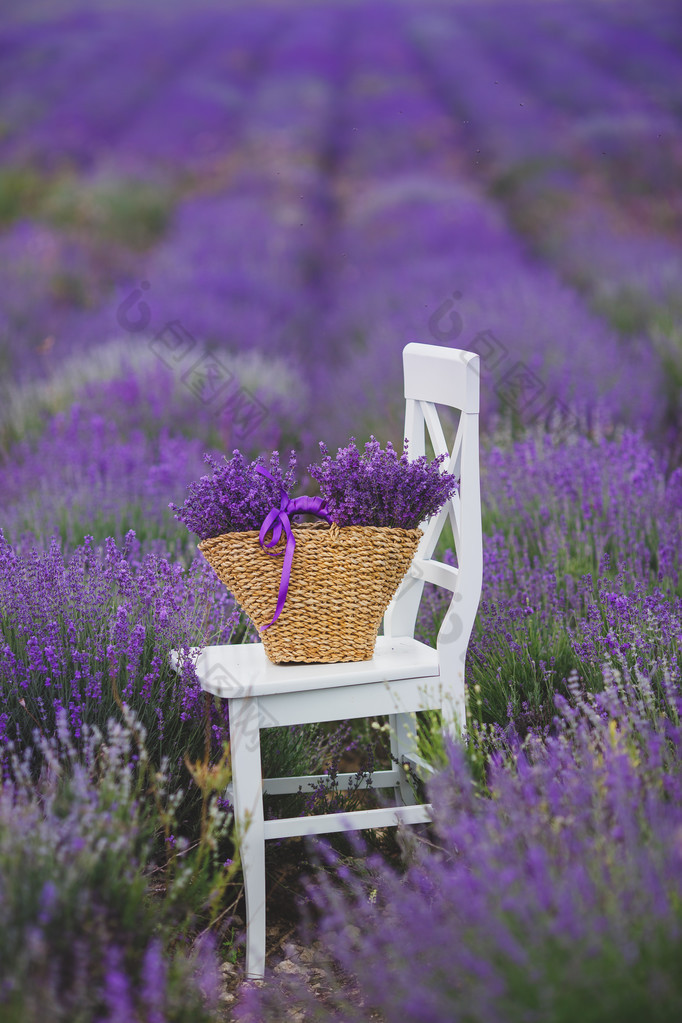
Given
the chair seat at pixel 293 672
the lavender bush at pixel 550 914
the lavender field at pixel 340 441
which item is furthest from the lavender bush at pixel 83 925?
the chair seat at pixel 293 672

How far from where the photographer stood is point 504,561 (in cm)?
256

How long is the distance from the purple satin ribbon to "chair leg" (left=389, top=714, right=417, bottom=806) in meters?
0.44

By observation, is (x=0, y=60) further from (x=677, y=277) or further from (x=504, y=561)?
(x=504, y=561)

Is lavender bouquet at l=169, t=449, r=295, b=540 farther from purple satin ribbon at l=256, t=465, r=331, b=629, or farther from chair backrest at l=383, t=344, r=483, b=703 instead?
chair backrest at l=383, t=344, r=483, b=703

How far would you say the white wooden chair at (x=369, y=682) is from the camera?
5.58ft

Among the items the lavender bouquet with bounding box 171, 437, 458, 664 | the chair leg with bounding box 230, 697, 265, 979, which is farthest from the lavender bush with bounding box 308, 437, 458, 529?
the chair leg with bounding box 230, 697, 265, 979

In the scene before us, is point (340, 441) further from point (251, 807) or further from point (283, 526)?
point (251, 807)

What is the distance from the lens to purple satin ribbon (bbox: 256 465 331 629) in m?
1.72

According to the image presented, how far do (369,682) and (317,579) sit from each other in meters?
0.21

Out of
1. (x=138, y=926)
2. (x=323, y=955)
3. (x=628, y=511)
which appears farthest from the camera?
(x=628, y=511)

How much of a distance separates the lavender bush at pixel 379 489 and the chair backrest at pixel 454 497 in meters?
0.07

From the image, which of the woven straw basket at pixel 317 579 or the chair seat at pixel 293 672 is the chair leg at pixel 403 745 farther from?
the woven straw basket at pixel 317 579

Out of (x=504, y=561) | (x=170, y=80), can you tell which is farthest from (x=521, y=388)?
(x=170, y=80)

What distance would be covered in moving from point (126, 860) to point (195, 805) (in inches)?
26.3
